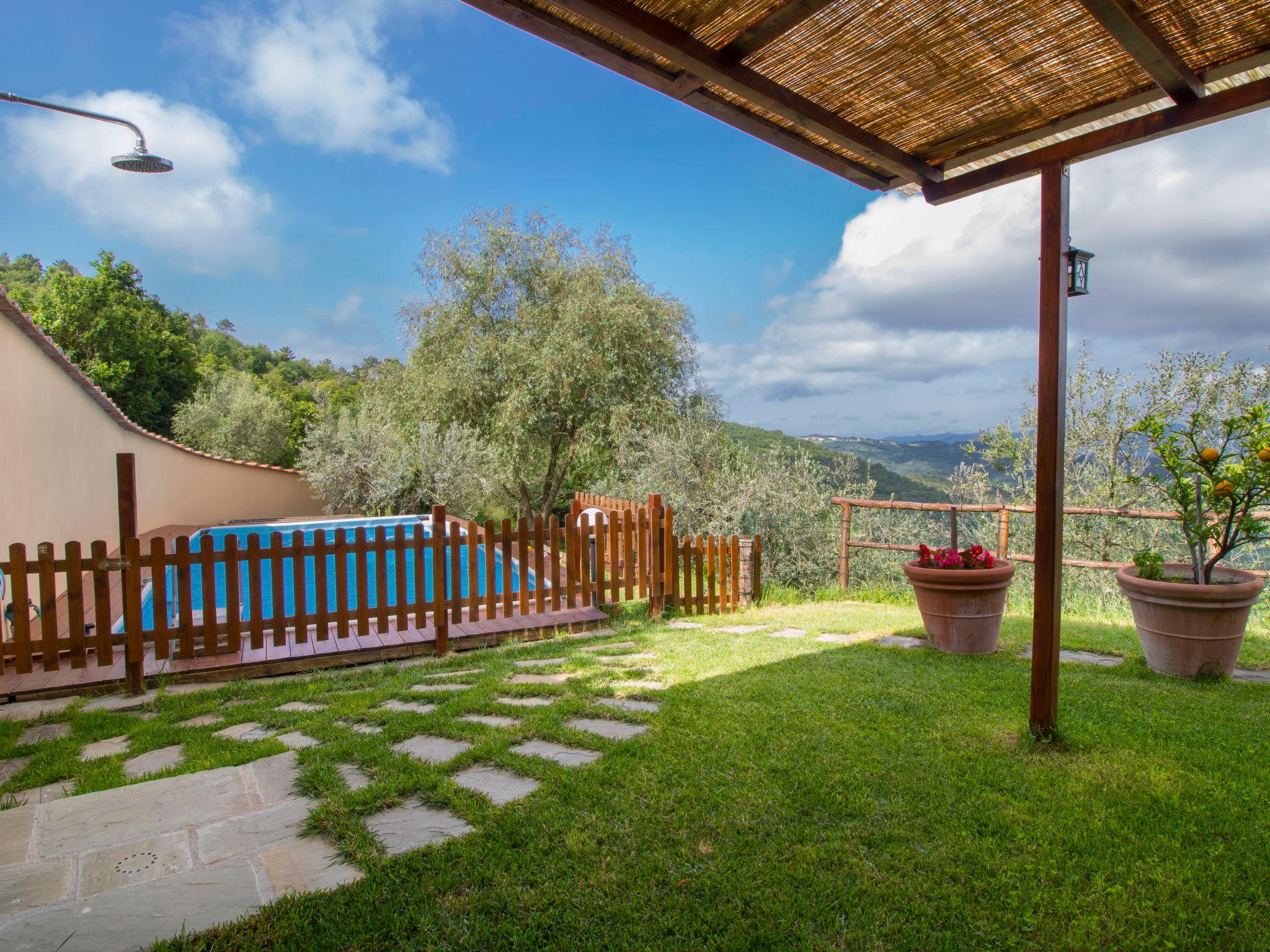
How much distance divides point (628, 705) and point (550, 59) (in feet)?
149

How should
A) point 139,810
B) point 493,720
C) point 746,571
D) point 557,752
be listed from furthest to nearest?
1. point 746,571
2. point 493,720
3. point 557,752
4. point 139,810

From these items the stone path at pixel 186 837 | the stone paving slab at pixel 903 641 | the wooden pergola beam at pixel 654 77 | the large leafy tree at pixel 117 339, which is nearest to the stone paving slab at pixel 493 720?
the stone path at pixel 186 837

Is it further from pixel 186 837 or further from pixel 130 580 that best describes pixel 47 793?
pixel 130 580

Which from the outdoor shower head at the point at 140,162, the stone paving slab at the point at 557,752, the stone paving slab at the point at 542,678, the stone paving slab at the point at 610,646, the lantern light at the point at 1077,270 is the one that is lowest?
the stone paving slab at the point at 610,646

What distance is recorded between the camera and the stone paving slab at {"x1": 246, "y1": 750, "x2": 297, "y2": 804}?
249 cm

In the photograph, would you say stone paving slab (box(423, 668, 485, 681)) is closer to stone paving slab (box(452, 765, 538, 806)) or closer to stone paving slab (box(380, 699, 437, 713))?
stone paving slab (box(380, 699, 437, 713))

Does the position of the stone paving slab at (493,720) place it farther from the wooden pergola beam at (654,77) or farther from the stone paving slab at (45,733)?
the wooden pergola beam at (654,77)

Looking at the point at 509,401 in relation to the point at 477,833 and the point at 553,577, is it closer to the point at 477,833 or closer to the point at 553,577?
the point at 553,577

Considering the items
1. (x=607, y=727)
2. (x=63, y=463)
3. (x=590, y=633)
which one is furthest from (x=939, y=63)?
(x=63, y=463)

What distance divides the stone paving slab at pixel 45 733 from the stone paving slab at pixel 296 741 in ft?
4.23

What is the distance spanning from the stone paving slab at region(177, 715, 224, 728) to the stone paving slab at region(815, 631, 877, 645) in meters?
3.96

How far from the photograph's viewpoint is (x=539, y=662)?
469 cm

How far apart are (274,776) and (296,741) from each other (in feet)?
1.50

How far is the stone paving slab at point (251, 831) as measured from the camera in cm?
210
